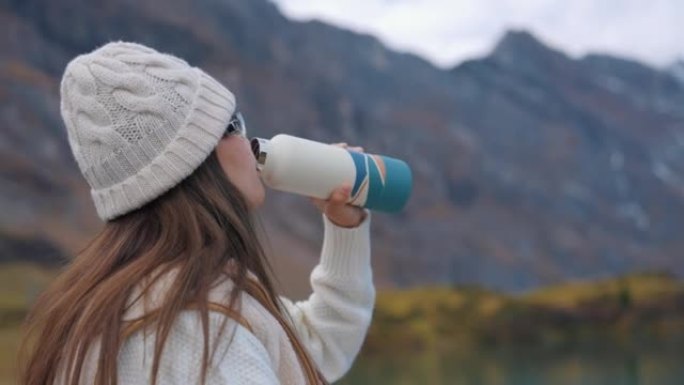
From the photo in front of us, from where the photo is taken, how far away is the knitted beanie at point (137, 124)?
76cm

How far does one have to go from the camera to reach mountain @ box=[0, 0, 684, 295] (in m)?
14.6

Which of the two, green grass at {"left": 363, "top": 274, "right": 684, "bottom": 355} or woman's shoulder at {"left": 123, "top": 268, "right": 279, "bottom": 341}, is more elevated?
woman's shoulder at {"left": 123, "top": 268, "right": 279, "bottom": 341}

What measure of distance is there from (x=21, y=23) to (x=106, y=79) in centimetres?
1441

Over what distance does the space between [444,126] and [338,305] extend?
55.2ft

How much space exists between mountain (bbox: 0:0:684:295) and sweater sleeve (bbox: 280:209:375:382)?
39.8 feet

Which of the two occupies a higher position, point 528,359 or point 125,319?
point 125,319

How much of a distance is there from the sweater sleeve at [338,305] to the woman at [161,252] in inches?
11.2

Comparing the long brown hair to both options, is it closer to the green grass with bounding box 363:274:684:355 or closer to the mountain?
the green grass with bounding box 363:274:684:355

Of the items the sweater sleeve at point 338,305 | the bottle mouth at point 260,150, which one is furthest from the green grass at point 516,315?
the bottle mouth at point 260,150

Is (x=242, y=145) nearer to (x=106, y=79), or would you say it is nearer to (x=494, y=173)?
(x=106, y=79)

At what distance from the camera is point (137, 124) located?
762mm

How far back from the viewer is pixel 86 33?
49.0 feet

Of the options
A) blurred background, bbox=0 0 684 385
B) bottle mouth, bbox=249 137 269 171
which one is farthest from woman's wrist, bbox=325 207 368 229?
blurred background, bbox=0 0 684 385

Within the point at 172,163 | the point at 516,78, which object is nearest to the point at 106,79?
the point at 172,163
